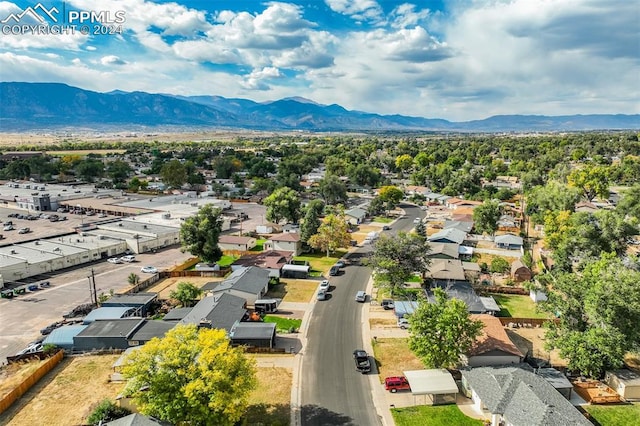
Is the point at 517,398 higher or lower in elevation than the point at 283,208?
lower

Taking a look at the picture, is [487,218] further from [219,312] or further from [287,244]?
[219,312]

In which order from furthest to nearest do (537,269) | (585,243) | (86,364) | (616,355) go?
(537,269) → (585,243) → (86,364) → (616,355)

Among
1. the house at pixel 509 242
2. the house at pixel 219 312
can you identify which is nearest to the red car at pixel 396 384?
the house at pixel 219 312

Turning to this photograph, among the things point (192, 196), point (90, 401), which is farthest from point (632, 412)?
point (192, 196)

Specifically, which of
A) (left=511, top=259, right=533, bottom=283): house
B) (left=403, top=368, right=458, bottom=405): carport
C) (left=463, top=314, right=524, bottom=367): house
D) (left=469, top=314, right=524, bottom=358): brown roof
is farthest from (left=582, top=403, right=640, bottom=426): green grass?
(left=511, top=259, right=533, bottom=283): house

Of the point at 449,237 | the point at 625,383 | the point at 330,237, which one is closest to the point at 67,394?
the point at 330,237

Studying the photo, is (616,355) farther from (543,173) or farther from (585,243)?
(543,173)

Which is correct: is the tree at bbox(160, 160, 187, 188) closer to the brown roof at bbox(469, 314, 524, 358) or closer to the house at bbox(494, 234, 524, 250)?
the house at bbox(494, 234, 524, 250)
